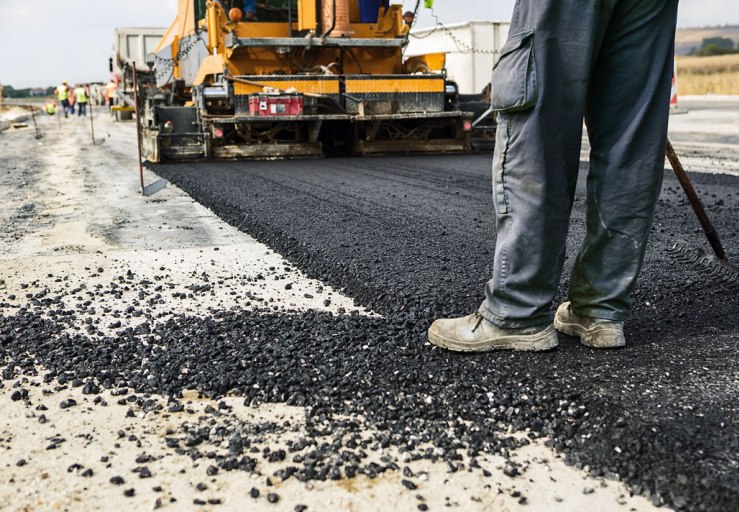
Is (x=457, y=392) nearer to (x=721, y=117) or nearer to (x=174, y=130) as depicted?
(x=174, y=130)

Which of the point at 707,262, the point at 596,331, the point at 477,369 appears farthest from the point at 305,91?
the point at 477,369

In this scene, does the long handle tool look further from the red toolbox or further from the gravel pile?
the red toolbox

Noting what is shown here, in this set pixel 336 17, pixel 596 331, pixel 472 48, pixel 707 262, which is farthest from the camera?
pixel 472 48

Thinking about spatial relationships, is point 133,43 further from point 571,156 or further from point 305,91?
point 571,156

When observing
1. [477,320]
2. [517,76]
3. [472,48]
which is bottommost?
[477,320]

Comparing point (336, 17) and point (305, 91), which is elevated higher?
point (336, 17)

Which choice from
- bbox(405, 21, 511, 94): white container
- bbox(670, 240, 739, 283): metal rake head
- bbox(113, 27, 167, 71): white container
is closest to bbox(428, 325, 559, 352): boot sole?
bbox(670, 240, 739, 283): metal rake head

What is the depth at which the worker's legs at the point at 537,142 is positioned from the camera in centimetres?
248

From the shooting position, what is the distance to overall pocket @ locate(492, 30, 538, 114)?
98.0 inches

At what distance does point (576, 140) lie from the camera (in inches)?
103

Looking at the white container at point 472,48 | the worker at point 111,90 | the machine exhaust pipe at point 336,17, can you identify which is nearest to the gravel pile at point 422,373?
the machine exhaust pipe at point 336,17

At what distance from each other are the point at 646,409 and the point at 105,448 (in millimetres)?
1523

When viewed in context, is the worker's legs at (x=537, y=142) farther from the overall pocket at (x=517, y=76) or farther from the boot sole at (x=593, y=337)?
the boot sole at (x=593, y=337)

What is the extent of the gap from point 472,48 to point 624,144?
20282 millimetres
